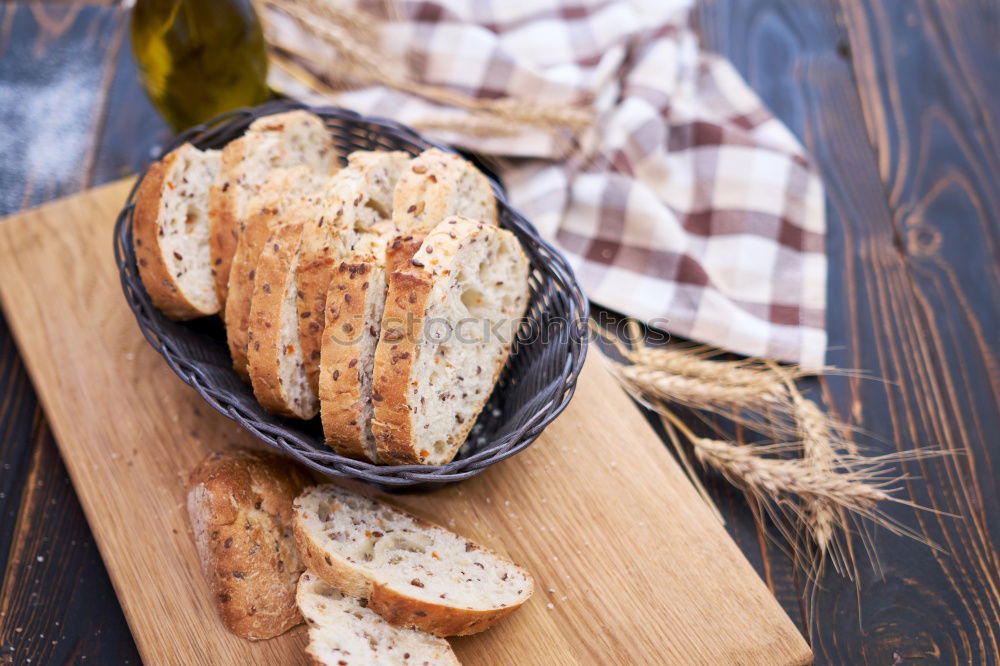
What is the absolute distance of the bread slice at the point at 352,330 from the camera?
2277 mm

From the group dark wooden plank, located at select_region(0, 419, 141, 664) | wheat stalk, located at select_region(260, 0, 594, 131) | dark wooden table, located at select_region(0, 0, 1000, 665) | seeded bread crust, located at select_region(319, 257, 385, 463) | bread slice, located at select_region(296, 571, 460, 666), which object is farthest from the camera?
wheat stalk, located at select_region(260, 0, 594, 131)

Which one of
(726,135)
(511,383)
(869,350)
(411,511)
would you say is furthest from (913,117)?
(411,511)

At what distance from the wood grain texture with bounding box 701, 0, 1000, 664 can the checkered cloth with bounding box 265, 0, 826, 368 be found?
0.25m

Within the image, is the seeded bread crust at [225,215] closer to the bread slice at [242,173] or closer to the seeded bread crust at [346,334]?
the bread slice at [242,173]

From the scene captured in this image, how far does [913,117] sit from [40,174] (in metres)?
3.93

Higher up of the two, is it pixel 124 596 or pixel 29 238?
pixel 29 238

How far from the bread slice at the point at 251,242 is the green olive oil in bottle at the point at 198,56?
77 centimetres

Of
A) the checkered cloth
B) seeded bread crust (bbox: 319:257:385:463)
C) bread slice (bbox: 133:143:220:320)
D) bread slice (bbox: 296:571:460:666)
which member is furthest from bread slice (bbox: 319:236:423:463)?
the checkered cloth

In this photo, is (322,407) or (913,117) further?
(913,117)

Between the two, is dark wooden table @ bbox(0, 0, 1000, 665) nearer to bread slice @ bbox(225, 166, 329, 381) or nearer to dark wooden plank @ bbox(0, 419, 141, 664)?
dark wooden plank @ bbox(0, 419, 141, 664)

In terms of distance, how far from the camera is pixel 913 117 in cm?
382

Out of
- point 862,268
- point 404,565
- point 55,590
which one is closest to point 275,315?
point 404,565

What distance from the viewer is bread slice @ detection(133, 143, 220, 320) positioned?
257cm

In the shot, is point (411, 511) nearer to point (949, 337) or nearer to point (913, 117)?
point (949, 337)
